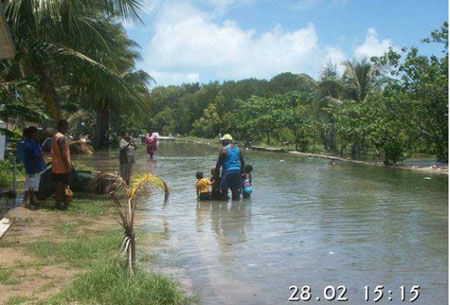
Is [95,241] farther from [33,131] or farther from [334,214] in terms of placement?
[334,214]

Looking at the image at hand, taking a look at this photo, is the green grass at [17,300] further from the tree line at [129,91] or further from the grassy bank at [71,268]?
the tree line at [129,91]

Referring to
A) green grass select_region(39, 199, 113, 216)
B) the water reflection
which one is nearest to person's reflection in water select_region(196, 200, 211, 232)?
the water reflection

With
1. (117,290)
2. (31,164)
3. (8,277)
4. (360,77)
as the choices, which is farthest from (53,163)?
(360,77)

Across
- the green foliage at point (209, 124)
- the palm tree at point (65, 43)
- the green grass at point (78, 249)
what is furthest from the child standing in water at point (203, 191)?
the green foliage at point (209, 124)

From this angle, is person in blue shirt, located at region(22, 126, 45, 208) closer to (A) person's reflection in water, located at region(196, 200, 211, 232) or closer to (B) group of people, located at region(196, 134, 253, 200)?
(A) person's reflection in water, located at region(196, 200, 211, 232)

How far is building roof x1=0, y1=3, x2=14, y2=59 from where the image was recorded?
250 inches

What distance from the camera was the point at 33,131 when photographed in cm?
1035

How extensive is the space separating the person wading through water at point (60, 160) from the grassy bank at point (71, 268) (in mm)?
1128

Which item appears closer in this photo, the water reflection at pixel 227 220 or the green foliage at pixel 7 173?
the water reflection at pixel 227 220

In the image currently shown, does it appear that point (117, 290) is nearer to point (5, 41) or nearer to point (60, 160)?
point (5, 41)

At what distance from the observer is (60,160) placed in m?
10.1

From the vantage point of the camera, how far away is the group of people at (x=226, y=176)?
41.2ft

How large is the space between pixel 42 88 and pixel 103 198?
3384mm

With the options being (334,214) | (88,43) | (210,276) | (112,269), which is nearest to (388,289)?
(210,276)
